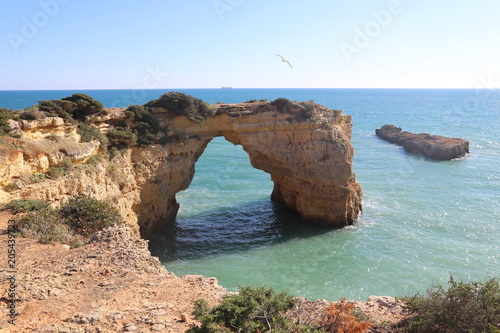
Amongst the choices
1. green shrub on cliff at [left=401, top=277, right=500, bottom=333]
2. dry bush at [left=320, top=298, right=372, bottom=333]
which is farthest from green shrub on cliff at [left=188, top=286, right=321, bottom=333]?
green shrub on cliff at [left=401, top=277, right=500, bottom=333]

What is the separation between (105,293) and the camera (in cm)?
932

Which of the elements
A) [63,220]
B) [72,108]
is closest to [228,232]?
[63,220]

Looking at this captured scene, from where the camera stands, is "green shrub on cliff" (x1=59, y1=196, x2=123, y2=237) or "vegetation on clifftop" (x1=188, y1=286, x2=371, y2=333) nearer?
"vegetation on clifftop" (x1=188, y1=286, x2=371, y2=333)

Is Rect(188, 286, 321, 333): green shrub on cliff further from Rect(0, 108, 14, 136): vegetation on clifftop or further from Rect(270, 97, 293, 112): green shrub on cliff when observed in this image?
Rect(270, 97, 293, 112): green shrub on cliff

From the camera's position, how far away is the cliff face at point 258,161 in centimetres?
2095

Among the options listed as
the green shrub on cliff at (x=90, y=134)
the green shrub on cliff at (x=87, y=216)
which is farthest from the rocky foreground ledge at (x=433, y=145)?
the green shrub on cliff at (x=87, y=216)

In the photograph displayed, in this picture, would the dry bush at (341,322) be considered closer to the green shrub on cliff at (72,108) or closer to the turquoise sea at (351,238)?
the turquoise sea at (351,238)

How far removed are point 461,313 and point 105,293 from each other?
903 centimetres

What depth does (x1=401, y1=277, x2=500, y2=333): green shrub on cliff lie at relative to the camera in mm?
8195

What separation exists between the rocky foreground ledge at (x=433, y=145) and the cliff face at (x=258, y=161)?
25670 millimetres

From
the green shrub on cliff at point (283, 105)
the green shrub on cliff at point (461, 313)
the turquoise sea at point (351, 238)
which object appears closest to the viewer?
the green shrub on cliff at point (461, 313)

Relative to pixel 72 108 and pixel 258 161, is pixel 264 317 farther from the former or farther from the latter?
pixel 258 161

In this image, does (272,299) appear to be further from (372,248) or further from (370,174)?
(370,174)

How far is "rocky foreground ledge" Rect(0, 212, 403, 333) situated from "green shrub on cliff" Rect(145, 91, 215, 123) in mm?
12154
